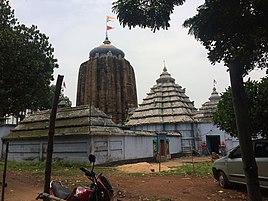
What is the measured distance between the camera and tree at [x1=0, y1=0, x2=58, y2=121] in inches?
412

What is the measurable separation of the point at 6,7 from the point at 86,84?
26842 millimetres

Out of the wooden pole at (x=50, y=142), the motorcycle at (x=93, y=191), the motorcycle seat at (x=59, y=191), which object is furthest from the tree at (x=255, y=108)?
the wooden pole at (x=50, y=142)

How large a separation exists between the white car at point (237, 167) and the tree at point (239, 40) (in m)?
3.35

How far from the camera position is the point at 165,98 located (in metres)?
32.4

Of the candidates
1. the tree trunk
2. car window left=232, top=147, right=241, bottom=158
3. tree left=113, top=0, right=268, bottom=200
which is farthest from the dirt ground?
tree left=113, top=0, right=268, bottom=200

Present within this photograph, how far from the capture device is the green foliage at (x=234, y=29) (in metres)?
4.58

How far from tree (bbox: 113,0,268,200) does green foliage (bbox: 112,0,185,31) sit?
73cm

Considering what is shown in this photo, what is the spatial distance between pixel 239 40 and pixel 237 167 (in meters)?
5.09

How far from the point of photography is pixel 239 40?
15.8ft

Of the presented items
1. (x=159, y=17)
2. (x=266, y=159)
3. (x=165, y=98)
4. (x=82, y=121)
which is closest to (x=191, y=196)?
(x=266, y=159)

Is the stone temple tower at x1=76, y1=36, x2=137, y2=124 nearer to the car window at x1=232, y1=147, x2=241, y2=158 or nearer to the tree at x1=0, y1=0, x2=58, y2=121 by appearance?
the tree at x1=0, y1=0, x2=58, y2=121

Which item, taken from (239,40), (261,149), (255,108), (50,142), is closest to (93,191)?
(50,142)

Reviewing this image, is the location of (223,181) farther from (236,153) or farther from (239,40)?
(239,40)

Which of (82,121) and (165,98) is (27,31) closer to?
(82,121)
